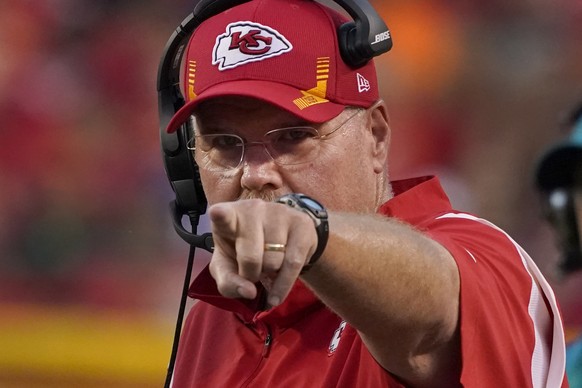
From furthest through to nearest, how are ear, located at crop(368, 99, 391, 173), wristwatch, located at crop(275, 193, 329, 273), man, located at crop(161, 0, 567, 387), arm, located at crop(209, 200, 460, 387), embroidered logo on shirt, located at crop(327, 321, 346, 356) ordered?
ear, located at crop(368, 99, 391, 173) < embroidered logo on shirt, located at crop(327, 321, 346, 356) < man, located at crop(161, 0, 567, 387) < wristwatch, located at crop(275, 193, 329, 273) < arm, located at crop(209, 200, 460, 387)

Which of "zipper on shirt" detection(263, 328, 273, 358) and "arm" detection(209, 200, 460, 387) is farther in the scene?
"zipper on shirt" detection(263, 328, 273, 358)

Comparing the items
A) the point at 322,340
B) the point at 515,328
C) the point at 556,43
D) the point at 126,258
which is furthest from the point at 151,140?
the point at 515,328

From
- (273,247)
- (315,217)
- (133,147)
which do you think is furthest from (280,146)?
(133,147)

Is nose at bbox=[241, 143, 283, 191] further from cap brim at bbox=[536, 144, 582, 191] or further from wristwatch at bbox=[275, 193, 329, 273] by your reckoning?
cap brim at bbox=[536, 144, 582, 191]

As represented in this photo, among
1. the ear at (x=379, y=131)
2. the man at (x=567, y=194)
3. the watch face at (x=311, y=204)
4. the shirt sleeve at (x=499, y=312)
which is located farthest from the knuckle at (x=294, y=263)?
the man at (x=567, y=194)

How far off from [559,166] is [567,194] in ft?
0.46

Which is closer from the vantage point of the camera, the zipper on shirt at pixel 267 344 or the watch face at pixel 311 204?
the watch face at pixel 311 204

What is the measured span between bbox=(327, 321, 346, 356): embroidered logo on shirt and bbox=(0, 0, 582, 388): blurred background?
2.13m

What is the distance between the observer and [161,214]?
4.35 m

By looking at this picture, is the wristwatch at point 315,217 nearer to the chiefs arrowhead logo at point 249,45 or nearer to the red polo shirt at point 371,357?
the red polo shirt at point 371,357

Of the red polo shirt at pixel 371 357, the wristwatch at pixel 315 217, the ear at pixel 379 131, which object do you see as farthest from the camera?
the ear at pixel 379 131

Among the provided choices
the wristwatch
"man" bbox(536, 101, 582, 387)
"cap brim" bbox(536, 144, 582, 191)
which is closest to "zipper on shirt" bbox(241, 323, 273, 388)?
the wristwatch

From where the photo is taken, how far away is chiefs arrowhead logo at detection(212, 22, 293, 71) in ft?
5.80

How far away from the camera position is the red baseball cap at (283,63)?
175cm
